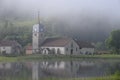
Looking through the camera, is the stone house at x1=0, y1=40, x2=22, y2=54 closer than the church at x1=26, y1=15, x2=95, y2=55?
No

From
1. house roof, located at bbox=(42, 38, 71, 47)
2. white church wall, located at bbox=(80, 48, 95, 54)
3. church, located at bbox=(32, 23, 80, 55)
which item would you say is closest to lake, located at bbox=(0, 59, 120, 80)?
church, located at bbox=(32, 23, 80, 55)

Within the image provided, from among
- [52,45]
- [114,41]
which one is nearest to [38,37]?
[52,45]

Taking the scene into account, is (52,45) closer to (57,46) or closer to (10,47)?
(57,46)

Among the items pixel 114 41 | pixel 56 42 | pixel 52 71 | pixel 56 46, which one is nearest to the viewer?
pixel 52 71

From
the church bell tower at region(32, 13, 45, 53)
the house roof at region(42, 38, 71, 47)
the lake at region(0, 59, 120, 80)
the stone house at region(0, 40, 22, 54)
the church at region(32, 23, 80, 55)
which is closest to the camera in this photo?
the lake at region(0, 59, 120, 80)

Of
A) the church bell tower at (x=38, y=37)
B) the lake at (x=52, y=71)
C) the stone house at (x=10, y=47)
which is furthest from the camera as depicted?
the stone house at (x=10, y=47)

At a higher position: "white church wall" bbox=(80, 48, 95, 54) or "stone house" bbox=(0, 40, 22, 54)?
"stone house" bbox=(0, 40, 22, 54)

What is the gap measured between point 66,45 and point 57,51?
10.9 ft

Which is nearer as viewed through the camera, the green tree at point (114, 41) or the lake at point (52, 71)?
the lake at point (52, 71)

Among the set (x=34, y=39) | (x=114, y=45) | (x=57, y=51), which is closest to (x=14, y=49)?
(x=34, y=39)

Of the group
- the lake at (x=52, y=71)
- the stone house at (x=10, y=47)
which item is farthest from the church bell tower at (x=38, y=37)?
the lake at (x=52, y=71)

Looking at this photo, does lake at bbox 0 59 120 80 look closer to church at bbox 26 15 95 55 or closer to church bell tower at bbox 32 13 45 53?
church at bbox 26 15 95 55

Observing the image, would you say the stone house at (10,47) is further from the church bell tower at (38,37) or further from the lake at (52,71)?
the lake at (52,71)

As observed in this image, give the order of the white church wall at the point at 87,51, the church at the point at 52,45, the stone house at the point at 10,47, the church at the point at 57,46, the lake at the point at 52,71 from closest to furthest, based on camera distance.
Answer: the lake at the point at 52,71 → the church at the point at 52,45 → the church at the point at 57,46 → the stone house at the point at 10,47 → the white church wall at the point at 87,51
